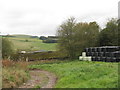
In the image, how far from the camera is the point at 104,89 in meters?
9.18

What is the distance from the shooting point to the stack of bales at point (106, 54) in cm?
2701

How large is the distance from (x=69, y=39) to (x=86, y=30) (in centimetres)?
686

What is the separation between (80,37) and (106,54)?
1117 centimetres

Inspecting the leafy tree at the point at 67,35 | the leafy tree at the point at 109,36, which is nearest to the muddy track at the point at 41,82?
the leafy tree at the point at 67,35

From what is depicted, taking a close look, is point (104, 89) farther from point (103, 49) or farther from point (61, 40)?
point (61, 40)

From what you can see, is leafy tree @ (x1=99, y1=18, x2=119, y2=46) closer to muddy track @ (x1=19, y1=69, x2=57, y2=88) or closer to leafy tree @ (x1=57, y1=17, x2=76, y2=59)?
leafy tree @ (x1=57, y1=17, x2=76, y2=59)

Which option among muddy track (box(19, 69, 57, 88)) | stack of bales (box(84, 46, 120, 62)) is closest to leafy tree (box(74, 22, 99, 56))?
stack of bales (box(84, 46, 120, 62))

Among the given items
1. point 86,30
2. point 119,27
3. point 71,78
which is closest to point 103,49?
point 86,30

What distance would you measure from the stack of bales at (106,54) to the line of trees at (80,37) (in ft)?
17.3

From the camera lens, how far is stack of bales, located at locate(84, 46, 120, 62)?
27013 mm

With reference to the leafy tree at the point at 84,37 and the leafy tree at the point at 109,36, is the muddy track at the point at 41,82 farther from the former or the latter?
the leafy tree at the point at 109,36

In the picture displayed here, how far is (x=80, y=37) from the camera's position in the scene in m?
39.3

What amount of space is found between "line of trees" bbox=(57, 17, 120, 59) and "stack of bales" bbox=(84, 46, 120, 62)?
5284 mm

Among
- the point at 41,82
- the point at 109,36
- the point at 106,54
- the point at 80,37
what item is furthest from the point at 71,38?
the point at 41,82
